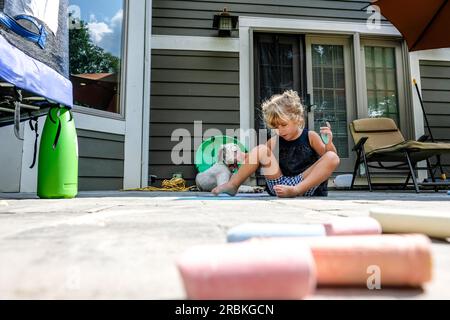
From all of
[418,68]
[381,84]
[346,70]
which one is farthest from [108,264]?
[418,68]

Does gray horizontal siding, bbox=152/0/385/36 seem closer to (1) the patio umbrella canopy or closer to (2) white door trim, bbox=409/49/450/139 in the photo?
(1) the patio umbrella canopy

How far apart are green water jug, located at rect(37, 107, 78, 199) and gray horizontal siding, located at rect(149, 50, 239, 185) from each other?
198 cm

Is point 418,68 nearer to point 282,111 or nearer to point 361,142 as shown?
point 361,142

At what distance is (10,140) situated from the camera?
302cm

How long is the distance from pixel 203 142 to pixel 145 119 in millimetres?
732

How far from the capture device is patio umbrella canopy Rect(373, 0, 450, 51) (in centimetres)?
401

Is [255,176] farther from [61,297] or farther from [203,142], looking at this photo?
[61,297]

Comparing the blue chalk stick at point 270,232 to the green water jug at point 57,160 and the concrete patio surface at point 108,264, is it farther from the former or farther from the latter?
the green water jug at point 57,160

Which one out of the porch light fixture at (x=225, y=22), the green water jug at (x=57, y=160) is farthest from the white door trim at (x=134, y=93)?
the green water jug at (x=57, y=160)

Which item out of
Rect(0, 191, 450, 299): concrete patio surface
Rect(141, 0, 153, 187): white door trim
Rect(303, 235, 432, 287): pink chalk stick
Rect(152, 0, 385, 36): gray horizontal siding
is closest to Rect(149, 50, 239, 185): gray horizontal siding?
Rect(141, 0, 153, 187): white door trim

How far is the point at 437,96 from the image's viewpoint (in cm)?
492

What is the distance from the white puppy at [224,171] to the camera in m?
3.56

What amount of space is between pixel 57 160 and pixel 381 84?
4.26 m

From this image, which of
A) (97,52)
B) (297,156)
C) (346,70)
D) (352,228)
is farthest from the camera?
(346,70)
